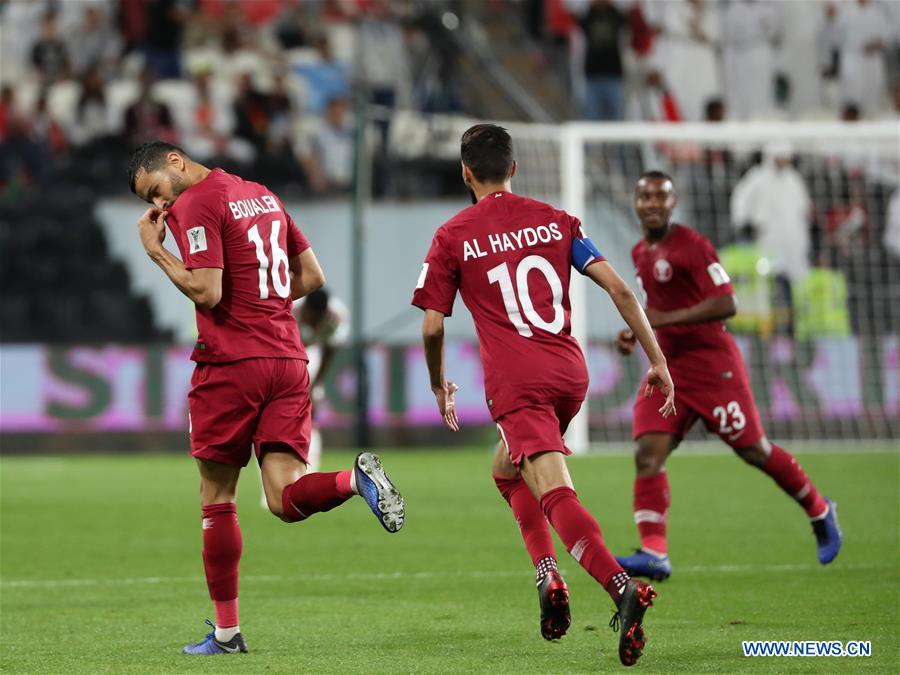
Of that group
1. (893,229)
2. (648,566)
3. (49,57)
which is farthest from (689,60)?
(648,566)

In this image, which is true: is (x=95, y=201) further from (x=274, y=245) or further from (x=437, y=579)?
(x=274, y=245)

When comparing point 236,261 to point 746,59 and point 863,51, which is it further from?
point 863,51

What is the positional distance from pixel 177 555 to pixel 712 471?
7173mm

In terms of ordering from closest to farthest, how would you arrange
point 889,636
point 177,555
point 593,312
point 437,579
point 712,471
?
point 889,636 < point 437,579 < point 177,555 < point 712,471 < point 593,312

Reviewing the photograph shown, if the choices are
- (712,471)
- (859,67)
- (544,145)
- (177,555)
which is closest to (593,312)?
(544,145)

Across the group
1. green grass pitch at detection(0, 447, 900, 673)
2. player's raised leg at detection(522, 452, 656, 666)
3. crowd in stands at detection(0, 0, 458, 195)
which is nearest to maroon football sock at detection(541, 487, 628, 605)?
player's raised leg at detection(522, 452, 656, 666)

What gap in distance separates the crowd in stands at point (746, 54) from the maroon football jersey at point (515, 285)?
48.5 ft

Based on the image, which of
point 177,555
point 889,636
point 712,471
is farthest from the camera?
point 712,471

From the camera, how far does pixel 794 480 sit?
905cm

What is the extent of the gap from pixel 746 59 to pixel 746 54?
0.22 feet

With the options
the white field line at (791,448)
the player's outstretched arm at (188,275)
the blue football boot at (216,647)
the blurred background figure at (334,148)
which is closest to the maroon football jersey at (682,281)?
the player's outstretched arm at (188,275)

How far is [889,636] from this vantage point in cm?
661

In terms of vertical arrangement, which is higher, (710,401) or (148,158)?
(148,158)

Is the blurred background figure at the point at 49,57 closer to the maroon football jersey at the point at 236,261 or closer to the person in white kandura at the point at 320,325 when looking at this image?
the person in white kandura at the point at 320,325
